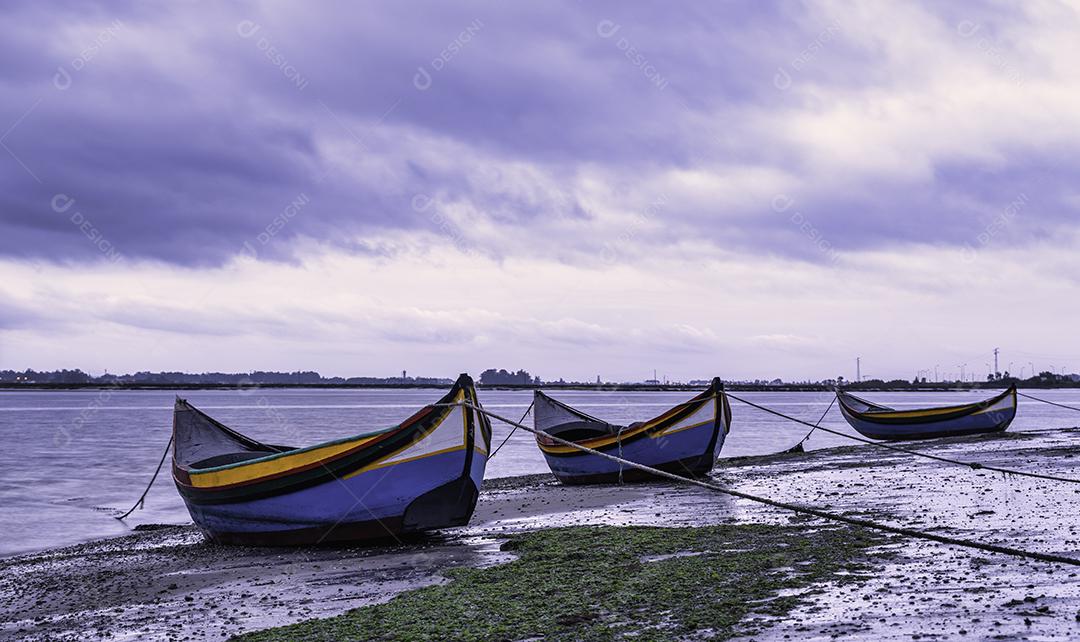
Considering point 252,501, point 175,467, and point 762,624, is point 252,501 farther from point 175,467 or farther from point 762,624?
point 762,624

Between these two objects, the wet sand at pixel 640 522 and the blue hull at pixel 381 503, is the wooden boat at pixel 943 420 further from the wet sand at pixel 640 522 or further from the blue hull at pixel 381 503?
the blue hull at pixel 381 503

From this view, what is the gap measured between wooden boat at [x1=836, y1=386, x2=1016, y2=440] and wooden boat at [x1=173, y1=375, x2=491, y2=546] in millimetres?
27284

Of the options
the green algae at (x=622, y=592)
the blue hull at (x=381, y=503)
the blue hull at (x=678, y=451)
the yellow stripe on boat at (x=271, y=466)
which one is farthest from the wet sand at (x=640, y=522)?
the yellow stripe on boat at (x=271, y=466)

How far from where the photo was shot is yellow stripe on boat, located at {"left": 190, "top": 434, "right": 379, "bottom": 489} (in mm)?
11812

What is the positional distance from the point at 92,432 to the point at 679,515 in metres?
48.7

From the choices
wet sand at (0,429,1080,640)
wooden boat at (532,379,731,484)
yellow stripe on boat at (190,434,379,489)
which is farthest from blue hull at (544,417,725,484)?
yellow stripe on boat at (190,434,379,489)

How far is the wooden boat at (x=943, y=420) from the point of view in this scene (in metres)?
35.0

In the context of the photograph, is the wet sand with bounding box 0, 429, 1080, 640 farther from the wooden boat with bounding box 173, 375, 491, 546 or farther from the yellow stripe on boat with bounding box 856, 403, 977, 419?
the yellow stripe on boat with bounding box 856, 403, 977, 419

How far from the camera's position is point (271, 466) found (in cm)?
1232

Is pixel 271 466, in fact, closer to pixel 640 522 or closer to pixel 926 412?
pixel 640 522

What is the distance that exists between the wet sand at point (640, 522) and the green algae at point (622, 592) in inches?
16.3

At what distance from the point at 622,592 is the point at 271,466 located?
21.1 feet

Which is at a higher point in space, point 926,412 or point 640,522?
point 926,412

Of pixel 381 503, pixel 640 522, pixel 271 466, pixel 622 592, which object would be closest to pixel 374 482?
pixel 381 503
